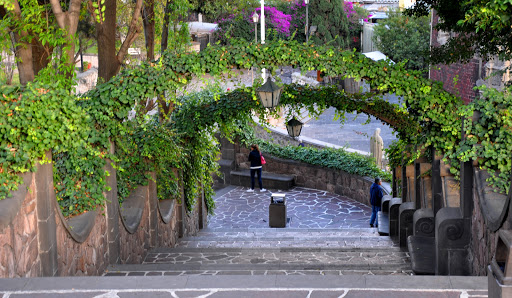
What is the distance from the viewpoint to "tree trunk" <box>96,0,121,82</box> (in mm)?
9695

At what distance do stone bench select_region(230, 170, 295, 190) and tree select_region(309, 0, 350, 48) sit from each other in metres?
20.0

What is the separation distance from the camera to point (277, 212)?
599 inches

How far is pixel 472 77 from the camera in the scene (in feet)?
64.7

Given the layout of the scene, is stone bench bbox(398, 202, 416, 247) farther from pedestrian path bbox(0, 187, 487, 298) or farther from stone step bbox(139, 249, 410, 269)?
stone step bbox(139, 249, 410, 269)

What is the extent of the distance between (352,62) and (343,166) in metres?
10.6

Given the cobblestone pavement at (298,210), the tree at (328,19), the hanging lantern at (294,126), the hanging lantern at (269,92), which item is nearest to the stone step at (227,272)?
the hanging lantern at (269,92)

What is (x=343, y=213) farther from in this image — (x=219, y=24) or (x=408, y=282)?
(x=219, y=24)

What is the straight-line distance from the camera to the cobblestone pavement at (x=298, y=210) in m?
16.0

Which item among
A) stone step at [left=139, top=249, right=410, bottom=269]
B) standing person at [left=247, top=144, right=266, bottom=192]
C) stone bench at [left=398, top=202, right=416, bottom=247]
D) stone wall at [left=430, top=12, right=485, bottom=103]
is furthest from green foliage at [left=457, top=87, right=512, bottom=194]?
standing person at [left=247, top=144, right=266, bottom=192]

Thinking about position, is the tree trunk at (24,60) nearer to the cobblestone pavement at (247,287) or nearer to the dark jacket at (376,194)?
the cobblestone pavement at (247,287)

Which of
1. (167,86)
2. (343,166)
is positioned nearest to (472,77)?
(343,166)

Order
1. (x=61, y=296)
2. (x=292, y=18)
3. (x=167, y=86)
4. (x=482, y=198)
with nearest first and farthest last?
(x=61, y=296) → (x=482, y=198) → (x=167, y=86) → (x=292, y=18)

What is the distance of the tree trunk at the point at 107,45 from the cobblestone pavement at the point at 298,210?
707cm

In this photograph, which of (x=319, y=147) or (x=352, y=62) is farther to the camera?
(x=319, y=147)
